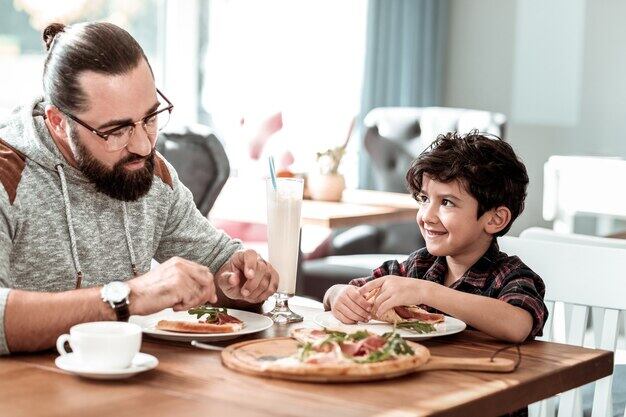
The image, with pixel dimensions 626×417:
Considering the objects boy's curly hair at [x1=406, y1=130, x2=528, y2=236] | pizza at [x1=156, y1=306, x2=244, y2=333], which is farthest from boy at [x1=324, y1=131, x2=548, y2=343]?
pizza at [x1=156, y1=306, x2=244, y2=333]

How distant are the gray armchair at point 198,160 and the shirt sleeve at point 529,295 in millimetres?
1939

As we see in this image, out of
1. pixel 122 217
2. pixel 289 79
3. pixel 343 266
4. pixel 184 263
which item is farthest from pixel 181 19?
pixel 184 263

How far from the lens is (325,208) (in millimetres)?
3979

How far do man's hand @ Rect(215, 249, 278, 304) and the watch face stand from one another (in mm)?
371

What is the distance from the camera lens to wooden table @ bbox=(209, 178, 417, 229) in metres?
3.78

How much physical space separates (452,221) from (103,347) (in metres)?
0.87

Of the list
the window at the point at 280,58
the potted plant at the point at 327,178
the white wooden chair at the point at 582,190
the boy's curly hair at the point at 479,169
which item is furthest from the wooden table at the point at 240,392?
the window at the point at 280,58

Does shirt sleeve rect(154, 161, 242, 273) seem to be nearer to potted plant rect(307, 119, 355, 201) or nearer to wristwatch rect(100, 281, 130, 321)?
wristwatch rect(100, 281, 130, 321)

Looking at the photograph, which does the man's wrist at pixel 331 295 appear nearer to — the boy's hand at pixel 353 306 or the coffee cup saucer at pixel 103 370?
the boy's hand at pixel 353 306

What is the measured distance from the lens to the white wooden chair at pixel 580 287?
6.35 ft

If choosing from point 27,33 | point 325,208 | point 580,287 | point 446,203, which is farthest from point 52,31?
point 27,33

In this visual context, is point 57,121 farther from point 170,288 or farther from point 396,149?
point 396,149

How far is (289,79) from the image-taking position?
5617 millimetres

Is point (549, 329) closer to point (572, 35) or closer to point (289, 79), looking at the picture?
point (289, 79)
